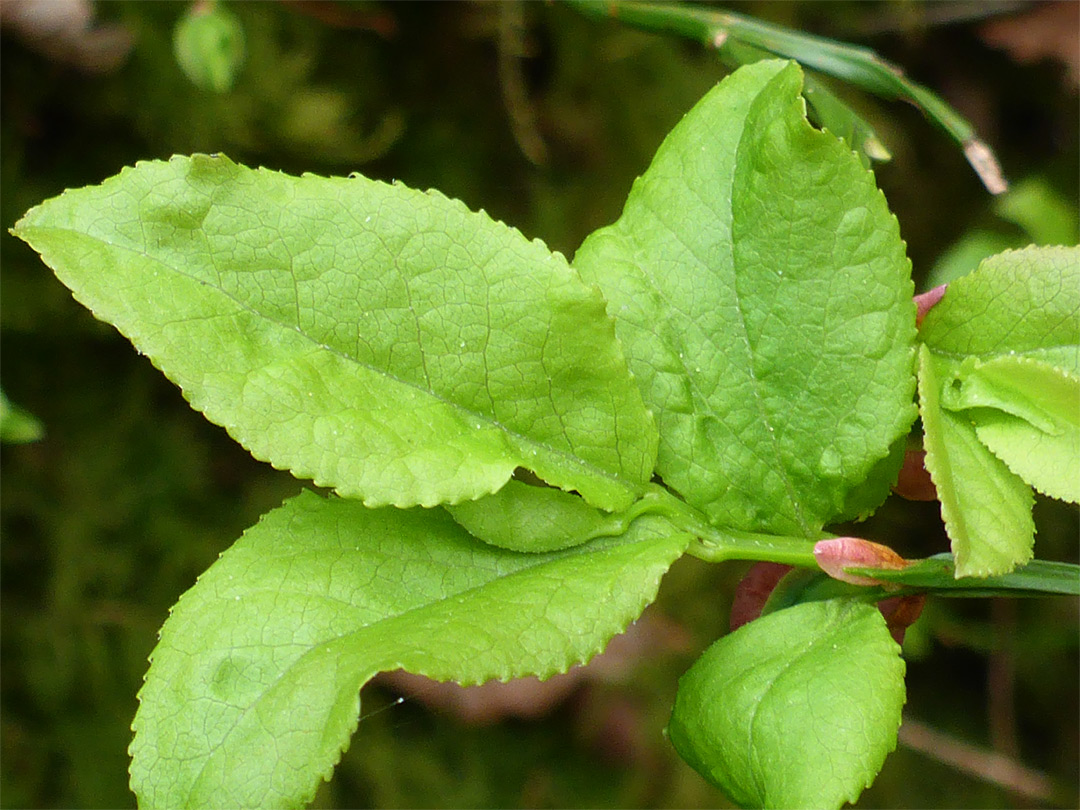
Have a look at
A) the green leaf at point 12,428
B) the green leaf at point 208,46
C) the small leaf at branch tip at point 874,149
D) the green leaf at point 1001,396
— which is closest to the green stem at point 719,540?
the green leaf at point 1001,396

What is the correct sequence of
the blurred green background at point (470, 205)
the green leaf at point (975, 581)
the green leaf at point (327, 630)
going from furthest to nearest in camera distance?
the blurred green background at point (470, 205), the green leaf at point (975, 581), the green leaf at point (327, 630)

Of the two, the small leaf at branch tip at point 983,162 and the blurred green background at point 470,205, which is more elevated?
the small leaf at branch tip at point 983,162

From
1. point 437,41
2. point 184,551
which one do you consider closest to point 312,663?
point 184,551

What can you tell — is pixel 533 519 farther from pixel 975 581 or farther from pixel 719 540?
pixel 975 581

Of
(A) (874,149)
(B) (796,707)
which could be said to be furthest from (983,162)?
(B) (796,707)

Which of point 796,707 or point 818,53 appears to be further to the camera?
point 818,53

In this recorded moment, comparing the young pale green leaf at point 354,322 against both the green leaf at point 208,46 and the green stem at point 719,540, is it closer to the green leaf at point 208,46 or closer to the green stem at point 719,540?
the green stem at point 719,540

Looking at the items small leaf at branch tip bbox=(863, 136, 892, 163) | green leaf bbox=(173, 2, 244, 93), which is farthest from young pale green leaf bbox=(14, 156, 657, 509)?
green leaf bbox=(173, 2, 244, 93)
